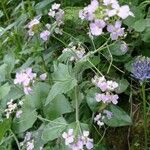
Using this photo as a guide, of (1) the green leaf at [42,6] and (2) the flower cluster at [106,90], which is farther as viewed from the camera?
(1) the green leaf at [42,6]

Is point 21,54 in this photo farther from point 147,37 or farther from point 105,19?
point 105,19

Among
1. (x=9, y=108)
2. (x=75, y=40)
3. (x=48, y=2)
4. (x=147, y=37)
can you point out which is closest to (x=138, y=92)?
(x=147, y=37)

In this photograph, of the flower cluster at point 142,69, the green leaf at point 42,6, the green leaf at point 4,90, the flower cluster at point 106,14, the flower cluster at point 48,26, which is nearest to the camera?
the flower cluster at point 106,14

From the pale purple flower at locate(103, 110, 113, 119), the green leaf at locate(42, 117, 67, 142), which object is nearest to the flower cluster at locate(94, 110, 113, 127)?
the pale purple flower at locate(103, 110, 113, 119)

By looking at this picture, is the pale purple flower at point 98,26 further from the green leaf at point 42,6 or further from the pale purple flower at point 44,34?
the green leaf at point 42,6

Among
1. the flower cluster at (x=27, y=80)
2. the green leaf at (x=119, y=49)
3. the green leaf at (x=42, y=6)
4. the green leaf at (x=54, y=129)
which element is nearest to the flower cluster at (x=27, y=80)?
the flower cluster at (x=27, y=80)

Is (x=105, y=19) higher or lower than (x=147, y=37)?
higher
